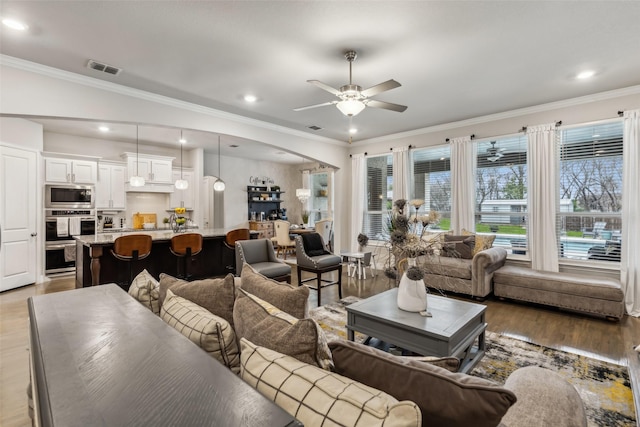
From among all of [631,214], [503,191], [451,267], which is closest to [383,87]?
[451,267]

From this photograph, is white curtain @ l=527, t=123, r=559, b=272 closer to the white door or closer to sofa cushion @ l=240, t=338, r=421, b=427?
sofa cushion @ l=240, t=338, r=421, b=427

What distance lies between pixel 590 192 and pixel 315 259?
403 centimetres

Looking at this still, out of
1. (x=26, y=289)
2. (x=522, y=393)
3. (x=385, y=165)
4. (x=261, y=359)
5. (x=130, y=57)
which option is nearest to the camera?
(x=261, y=359)

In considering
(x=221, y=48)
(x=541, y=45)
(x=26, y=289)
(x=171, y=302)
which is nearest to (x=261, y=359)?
Result: (x=171, y=302)

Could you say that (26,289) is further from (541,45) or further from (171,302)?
(541,45)

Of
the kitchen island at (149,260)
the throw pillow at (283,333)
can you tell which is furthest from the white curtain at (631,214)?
the kitchen island at (149,260)

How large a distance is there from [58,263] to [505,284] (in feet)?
25.0

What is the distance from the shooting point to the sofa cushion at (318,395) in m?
0.65

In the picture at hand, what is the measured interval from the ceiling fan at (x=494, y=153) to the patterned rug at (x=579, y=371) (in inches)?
125

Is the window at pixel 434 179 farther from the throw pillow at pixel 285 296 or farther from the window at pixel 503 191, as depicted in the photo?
the throw pillow at pixel 285 296

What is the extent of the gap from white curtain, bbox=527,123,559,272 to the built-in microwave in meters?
8.05

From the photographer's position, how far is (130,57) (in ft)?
10.1

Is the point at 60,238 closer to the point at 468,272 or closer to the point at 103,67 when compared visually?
the point at 103,67

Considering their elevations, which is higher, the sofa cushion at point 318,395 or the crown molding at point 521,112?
the crown molding at point 521,112
